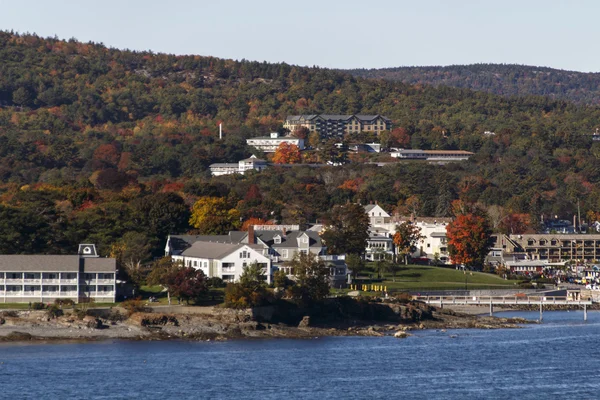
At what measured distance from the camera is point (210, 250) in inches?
3273

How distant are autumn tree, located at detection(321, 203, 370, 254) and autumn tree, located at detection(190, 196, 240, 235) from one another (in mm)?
8072

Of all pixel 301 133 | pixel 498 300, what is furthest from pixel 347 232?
pixel 301 133

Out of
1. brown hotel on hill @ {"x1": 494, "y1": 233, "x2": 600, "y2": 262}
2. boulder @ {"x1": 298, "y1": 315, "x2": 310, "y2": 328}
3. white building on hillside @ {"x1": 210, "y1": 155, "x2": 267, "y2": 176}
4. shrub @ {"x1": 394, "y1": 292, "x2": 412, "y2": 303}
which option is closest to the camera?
boulder @ {"x1": 298, "y1": 315, "x2": 310, "y2": 328}

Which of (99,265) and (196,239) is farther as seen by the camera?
(196,239)

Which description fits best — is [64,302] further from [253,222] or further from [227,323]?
[253,222]

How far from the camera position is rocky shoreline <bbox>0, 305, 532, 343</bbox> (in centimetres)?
6762

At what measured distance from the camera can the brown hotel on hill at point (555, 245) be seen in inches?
4712

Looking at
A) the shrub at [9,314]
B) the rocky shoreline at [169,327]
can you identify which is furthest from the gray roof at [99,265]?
the shrub at [9,314]

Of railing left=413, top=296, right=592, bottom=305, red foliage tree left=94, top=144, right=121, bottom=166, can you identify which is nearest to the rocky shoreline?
railing left=413, top=296, right=592, bottom=305

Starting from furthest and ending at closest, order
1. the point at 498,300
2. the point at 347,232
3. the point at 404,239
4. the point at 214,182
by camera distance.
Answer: the point at 214,182, the point at 404,239, the point at 347,232, the point at 498,300

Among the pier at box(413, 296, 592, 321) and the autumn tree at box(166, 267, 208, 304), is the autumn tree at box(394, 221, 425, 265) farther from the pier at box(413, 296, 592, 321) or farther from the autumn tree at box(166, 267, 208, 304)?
the autumn tree at box(166, 267, 208, 304)

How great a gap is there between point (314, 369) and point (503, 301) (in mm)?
30396

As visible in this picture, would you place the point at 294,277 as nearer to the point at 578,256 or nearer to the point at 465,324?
the point at 465,324

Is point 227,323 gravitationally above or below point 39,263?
below
